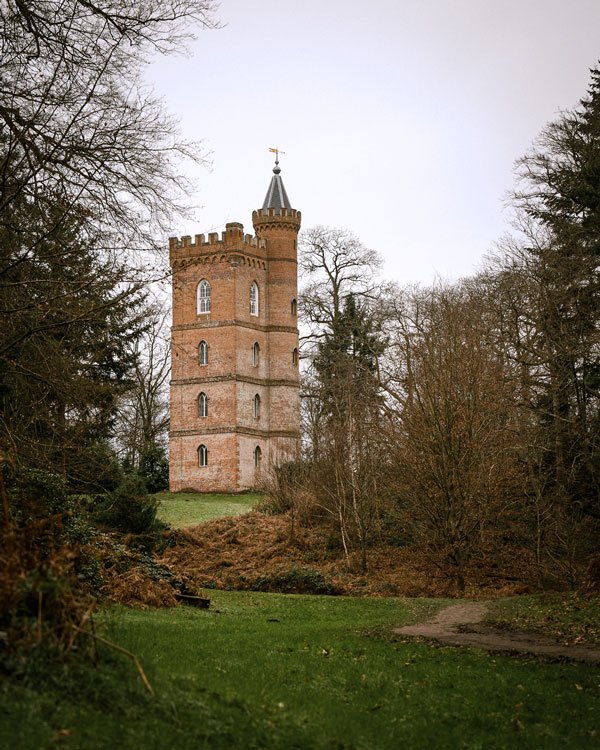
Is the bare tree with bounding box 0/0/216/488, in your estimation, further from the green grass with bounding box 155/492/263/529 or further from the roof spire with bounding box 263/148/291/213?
the roof spire with bounding box 263/148/291/213

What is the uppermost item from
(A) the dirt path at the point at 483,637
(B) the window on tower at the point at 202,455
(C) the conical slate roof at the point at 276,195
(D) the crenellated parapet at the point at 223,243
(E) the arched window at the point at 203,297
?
(C) the conical slate roof at the point at 276,195

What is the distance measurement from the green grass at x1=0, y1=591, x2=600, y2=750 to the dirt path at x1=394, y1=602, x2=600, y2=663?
2.25 feet

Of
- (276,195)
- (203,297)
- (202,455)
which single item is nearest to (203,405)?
(202,455)

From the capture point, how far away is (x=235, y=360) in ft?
188

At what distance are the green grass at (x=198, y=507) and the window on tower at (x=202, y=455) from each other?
305cm

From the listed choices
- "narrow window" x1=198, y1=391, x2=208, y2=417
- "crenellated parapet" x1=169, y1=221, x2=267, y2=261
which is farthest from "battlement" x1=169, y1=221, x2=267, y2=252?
"narrow window" x1=198, y1=391, x2=208, y2=417

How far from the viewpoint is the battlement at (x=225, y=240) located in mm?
58656

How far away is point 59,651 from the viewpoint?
7410mm

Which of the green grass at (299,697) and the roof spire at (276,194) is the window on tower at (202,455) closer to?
the roof spire at (276,194)

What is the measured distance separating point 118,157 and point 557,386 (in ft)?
60.4

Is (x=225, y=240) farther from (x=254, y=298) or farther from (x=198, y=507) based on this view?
(x=198, y=507)

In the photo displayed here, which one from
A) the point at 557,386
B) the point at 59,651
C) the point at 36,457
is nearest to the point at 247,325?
the point at 557,386

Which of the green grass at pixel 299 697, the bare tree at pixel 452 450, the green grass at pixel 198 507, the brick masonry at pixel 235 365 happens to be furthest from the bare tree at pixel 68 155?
the brick masonry at pixel 235 365

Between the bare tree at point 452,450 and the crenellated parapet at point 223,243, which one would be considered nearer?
the bare tree at point 452,450
